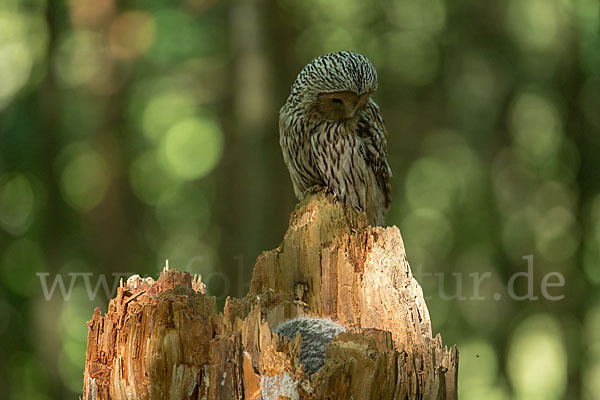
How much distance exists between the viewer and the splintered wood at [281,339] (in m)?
2.59

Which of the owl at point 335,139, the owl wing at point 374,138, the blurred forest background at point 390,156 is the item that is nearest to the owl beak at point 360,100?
the owl at point 335,139

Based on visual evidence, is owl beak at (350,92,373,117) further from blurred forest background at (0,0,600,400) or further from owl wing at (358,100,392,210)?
blurred forest background at (0,0,600,400)

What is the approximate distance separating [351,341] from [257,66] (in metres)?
5.54

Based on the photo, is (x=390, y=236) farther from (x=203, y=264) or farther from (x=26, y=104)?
(x=26, y=104)

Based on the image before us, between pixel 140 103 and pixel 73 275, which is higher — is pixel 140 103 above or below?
above

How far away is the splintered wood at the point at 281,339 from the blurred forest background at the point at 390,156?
226 inches

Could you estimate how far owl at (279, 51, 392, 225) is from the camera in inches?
179

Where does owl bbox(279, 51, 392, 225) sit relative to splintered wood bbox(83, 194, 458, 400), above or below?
above

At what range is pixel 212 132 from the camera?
10508 millimetres

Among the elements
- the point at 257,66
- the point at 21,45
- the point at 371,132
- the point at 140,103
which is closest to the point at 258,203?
the point at 257,66

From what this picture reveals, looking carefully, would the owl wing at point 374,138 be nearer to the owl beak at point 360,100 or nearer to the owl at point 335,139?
the owl at point 335,139

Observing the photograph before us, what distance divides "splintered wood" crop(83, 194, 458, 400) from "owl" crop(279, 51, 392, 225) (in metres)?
1.35

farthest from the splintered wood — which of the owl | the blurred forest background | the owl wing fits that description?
the blurred forest background

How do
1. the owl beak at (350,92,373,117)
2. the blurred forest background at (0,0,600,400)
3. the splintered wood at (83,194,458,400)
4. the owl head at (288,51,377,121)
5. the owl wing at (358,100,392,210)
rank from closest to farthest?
1. the splintered wood at (83,194,458,400)
2. the owl head at (288,51,377,121)
3. the owl beak at (350,92,373,117)
4. the owl wing at (358,100,392,210)
5. the blurred forest background at (0,0,600,400)
